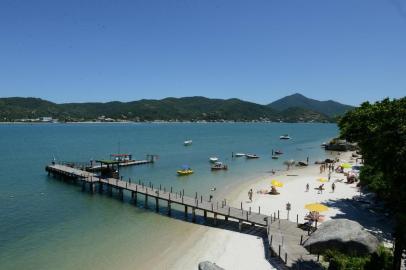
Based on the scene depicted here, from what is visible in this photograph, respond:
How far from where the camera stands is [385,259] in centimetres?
1753

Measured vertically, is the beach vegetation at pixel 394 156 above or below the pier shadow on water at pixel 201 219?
above

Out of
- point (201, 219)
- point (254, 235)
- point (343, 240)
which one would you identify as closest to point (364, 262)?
point (343, 240)

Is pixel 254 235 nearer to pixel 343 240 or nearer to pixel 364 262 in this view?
pixel 343 240

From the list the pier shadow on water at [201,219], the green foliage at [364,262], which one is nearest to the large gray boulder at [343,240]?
the green foliage at [364,262]

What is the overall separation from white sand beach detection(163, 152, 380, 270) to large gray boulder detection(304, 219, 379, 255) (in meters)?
3.37

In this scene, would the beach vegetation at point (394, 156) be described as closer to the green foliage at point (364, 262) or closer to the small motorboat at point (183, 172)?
the green foliage at point (364, 262)

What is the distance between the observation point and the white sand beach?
78.4 feet

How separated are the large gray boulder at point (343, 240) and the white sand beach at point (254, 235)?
3369 millimetres

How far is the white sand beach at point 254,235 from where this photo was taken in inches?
941

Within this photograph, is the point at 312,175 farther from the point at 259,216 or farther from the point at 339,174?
the point at 259,216

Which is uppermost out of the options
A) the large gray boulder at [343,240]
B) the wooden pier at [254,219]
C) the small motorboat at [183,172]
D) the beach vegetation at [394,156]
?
the beach vegetation at [394,156]

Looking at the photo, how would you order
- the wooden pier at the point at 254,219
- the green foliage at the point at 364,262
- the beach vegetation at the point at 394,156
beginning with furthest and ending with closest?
1. the wooden pier at the point at 254,219
2. the green foliage at the point at 364,262
3. the beach vegetation at the point at 394,156

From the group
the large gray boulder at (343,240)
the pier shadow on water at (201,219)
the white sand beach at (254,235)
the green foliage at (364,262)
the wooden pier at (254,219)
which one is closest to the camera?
the green foliage at (364,262)

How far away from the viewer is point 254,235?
28.3 metres
